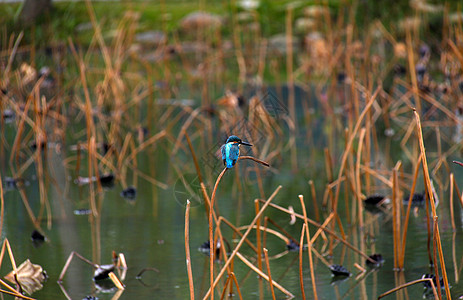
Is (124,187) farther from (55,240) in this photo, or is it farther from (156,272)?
(156,272)

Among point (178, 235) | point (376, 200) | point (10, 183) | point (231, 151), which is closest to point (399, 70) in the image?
point (376, 200)

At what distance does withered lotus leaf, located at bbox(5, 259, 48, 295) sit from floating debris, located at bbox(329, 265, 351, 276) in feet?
2.59

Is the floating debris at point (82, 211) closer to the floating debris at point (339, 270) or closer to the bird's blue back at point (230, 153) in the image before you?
the floating debris at point (339, 270)

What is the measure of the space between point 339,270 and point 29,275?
33.4 inches

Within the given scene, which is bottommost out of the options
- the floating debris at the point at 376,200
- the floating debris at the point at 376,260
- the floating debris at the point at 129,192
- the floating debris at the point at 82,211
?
the floating debris at the point at 129,192

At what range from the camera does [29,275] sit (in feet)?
6.48

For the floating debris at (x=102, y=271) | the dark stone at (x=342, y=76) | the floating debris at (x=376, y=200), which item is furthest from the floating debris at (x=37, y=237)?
the dark stone at (x=342, y=76)

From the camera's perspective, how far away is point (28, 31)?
19.5 feet

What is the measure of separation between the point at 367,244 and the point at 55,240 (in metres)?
1.02

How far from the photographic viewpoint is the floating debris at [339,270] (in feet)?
6.38

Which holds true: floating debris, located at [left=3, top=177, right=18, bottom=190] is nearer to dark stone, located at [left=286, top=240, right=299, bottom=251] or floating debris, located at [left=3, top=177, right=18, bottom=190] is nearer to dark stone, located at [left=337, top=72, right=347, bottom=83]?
dark stone, located at [left=286, top=240, right=299, bottom=251]

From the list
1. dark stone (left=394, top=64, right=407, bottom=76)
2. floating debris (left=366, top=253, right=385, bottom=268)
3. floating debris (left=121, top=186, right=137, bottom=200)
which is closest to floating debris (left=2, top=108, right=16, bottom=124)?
floating debris (left=121, top=186, right=137, bottom=200)

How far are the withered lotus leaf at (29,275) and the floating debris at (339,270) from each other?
790 mm

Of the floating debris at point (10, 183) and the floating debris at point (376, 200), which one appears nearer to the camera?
the floating debris at point (376, 200)
